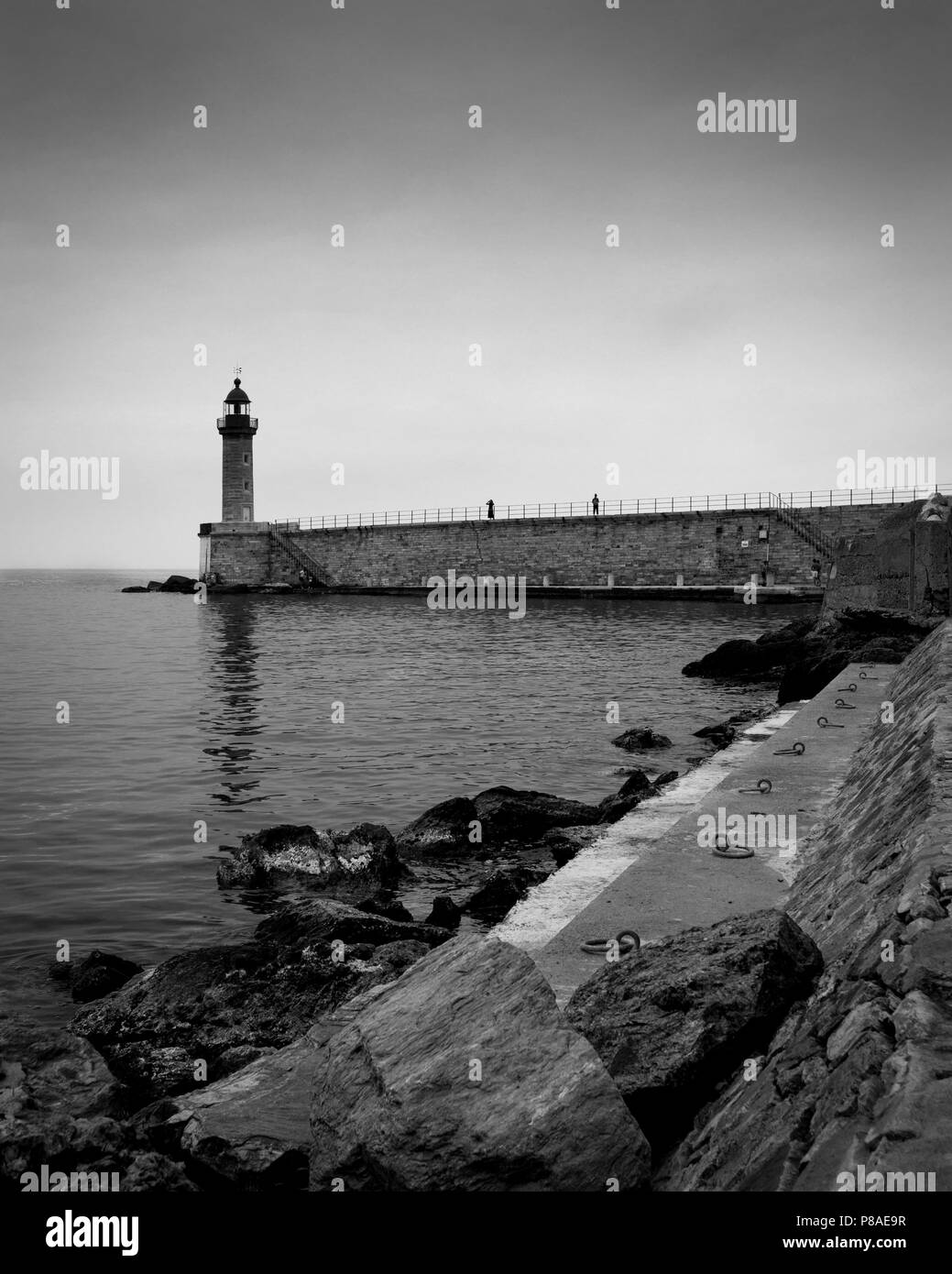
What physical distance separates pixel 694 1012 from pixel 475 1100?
0.83 meters

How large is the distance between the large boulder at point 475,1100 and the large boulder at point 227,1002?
9.06 ft

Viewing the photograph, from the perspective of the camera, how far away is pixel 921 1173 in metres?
2.08

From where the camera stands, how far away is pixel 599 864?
7.62 m

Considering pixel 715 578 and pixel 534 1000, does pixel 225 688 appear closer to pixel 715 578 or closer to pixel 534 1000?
pixel 534 1000

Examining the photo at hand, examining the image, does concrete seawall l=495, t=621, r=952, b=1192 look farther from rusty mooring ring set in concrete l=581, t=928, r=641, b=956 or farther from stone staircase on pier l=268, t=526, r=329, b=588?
stone staircase on pier l=268, t=526, r=329, b=588

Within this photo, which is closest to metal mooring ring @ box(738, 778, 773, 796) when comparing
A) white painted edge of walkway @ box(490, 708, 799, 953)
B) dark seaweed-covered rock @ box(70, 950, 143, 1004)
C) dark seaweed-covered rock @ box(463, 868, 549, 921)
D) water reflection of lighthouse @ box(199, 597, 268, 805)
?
white painted edge of walkway @ box(490, 708, 799, 953)

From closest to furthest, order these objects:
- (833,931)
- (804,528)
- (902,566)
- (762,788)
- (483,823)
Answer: (833,931), (762,788), (483,823), (902,566), (804,528)

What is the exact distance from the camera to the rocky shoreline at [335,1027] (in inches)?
127

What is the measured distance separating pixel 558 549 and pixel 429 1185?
59.9 metres

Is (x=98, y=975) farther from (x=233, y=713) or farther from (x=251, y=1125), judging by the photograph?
(x=233, y=713)

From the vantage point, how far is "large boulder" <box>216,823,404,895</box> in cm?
948

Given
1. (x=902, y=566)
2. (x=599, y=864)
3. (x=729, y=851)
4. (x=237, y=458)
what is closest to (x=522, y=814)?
(x=599, y=864)

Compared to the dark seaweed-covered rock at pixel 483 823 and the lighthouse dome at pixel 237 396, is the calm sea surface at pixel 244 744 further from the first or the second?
the lighthouse dome at pixel 237 396
